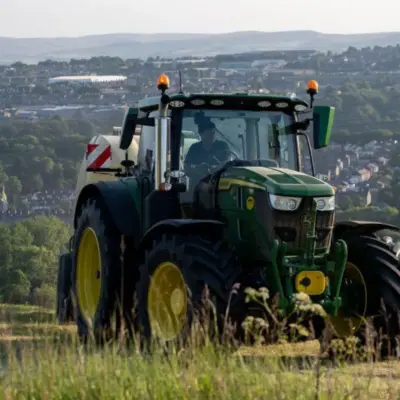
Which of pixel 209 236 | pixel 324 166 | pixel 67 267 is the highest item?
pixel 209 236

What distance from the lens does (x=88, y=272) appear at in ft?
39.8

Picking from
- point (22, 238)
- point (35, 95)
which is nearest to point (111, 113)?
point (35, 95)

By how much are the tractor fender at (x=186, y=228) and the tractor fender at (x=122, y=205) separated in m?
0.74

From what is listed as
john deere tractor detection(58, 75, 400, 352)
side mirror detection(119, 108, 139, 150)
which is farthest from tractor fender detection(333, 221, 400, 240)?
side mirror detection(119, 108, 139, 150)

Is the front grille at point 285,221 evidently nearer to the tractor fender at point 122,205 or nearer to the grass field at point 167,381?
the tractor fender at point 122,205

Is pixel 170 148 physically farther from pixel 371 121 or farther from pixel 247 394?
pixel 371 121

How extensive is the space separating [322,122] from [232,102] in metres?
0.72

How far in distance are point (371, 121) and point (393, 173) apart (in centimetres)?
3123

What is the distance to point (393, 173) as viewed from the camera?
339ft

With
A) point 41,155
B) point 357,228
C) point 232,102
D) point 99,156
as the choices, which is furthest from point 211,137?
point 41,155

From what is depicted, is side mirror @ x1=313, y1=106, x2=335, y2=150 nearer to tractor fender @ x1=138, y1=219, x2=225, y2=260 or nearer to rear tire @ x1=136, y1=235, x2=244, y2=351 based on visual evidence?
tractor fender @ x1=138, y1=219, x2=225, y2=260

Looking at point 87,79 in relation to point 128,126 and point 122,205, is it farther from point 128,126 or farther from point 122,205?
point 122,205

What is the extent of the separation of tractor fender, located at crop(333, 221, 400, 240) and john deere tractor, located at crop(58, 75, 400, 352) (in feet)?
0.03

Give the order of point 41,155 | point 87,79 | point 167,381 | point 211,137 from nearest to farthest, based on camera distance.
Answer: point 167,381, point 211,137, point 41,155, point 87,79
